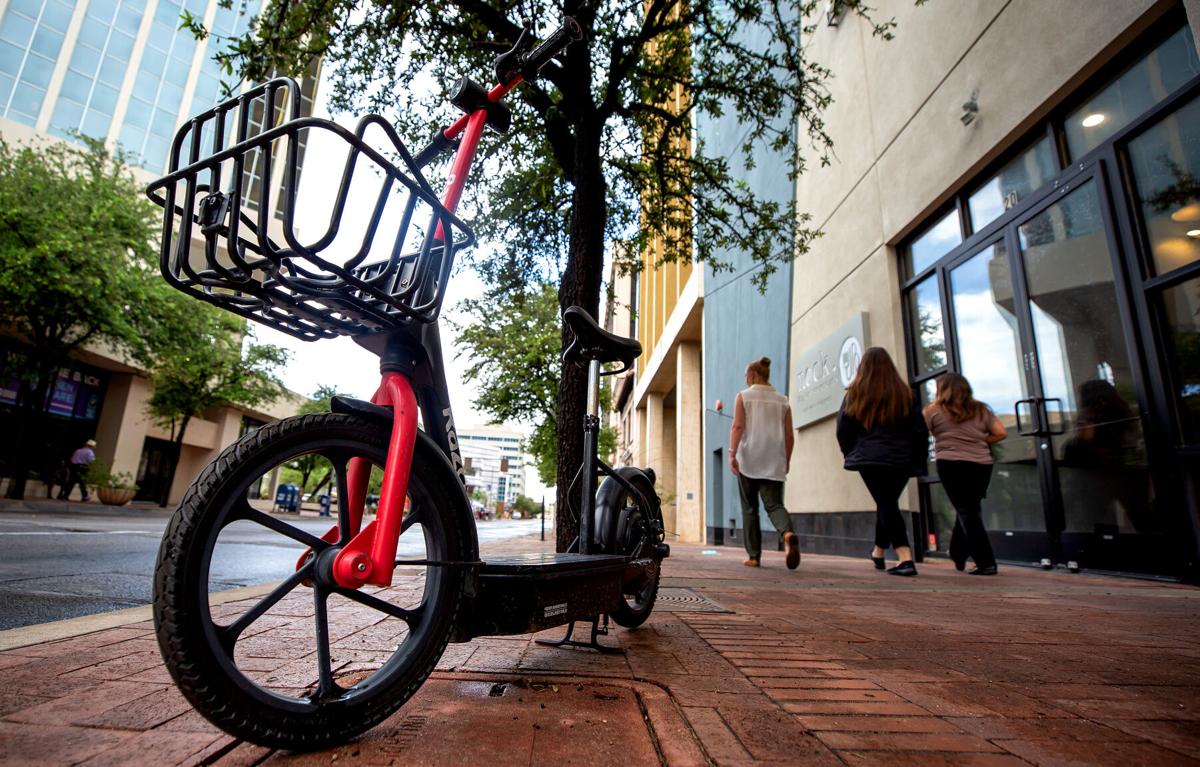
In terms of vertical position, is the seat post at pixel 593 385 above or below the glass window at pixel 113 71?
below

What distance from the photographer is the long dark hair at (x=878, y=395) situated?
5516mm

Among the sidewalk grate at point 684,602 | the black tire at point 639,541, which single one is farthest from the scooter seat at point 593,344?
the sidewalk grate at point 684,602

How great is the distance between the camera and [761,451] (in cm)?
591

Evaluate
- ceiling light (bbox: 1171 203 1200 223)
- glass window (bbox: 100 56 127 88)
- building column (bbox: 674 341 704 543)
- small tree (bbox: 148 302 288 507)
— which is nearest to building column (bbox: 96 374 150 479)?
small tree (bbox: 148 302 288 507)

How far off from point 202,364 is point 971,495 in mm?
23482

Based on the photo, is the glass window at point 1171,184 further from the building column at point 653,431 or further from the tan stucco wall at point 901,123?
the building column at point 653,431

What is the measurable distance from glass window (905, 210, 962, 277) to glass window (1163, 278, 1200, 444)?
2715 millimetres

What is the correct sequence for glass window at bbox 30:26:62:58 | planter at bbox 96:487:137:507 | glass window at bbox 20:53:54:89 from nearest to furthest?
planter at bbox 96:487:137:507, glass window at bbox 20:53:54:89, glass window at bbox 30:26:62:58

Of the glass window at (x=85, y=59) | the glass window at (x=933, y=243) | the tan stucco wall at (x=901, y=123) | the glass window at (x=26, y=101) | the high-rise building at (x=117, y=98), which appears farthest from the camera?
the glass window at (x=85, y=59)

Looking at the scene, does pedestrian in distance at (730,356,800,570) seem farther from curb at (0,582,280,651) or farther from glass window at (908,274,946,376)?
curb at (0,582,280,651)

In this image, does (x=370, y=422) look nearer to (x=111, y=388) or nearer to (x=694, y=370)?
(x=694, y=370)

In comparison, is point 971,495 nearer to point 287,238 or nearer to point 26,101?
point 287,238

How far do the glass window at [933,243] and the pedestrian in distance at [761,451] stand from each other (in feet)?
9.52

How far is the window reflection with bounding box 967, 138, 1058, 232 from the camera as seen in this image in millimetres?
5703
